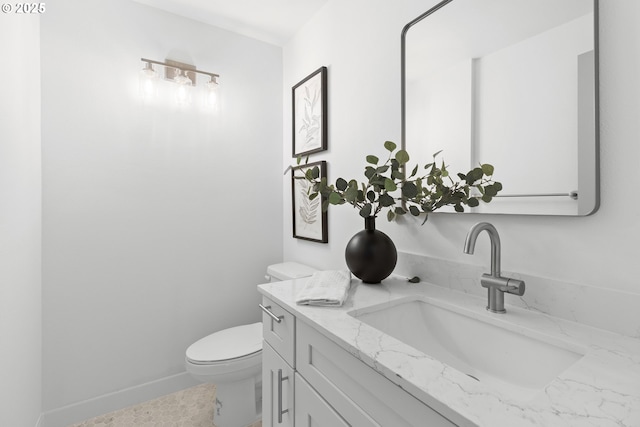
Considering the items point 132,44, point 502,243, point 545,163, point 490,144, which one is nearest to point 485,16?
point 490,144

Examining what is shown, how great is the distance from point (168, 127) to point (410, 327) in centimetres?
175

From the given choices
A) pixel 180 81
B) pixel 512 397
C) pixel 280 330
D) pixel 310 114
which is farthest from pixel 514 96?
pixel 180 81

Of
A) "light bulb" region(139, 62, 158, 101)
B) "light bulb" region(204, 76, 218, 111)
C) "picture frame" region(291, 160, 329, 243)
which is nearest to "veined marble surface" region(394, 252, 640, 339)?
"picture frame" region(291, 160, 329, 243)

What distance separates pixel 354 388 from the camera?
2.41ft

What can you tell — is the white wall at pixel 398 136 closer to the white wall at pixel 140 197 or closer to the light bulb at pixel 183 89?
the white wall at pixel 140 197

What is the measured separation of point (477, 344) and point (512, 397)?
8.0 inches

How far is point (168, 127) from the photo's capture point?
Answer: 1.89m

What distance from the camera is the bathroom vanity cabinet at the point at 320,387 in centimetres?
62

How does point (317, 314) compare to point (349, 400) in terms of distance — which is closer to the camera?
point (349, 400)

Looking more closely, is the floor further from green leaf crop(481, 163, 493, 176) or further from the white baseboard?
green leaf crop(481, 163, 493, 176)

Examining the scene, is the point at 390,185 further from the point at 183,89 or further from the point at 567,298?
the point at 183,89

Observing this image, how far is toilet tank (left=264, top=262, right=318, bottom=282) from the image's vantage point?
6.04ft

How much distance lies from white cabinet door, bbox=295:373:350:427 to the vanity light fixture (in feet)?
5.68

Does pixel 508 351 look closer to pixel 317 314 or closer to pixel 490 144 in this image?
pixel 317 314
